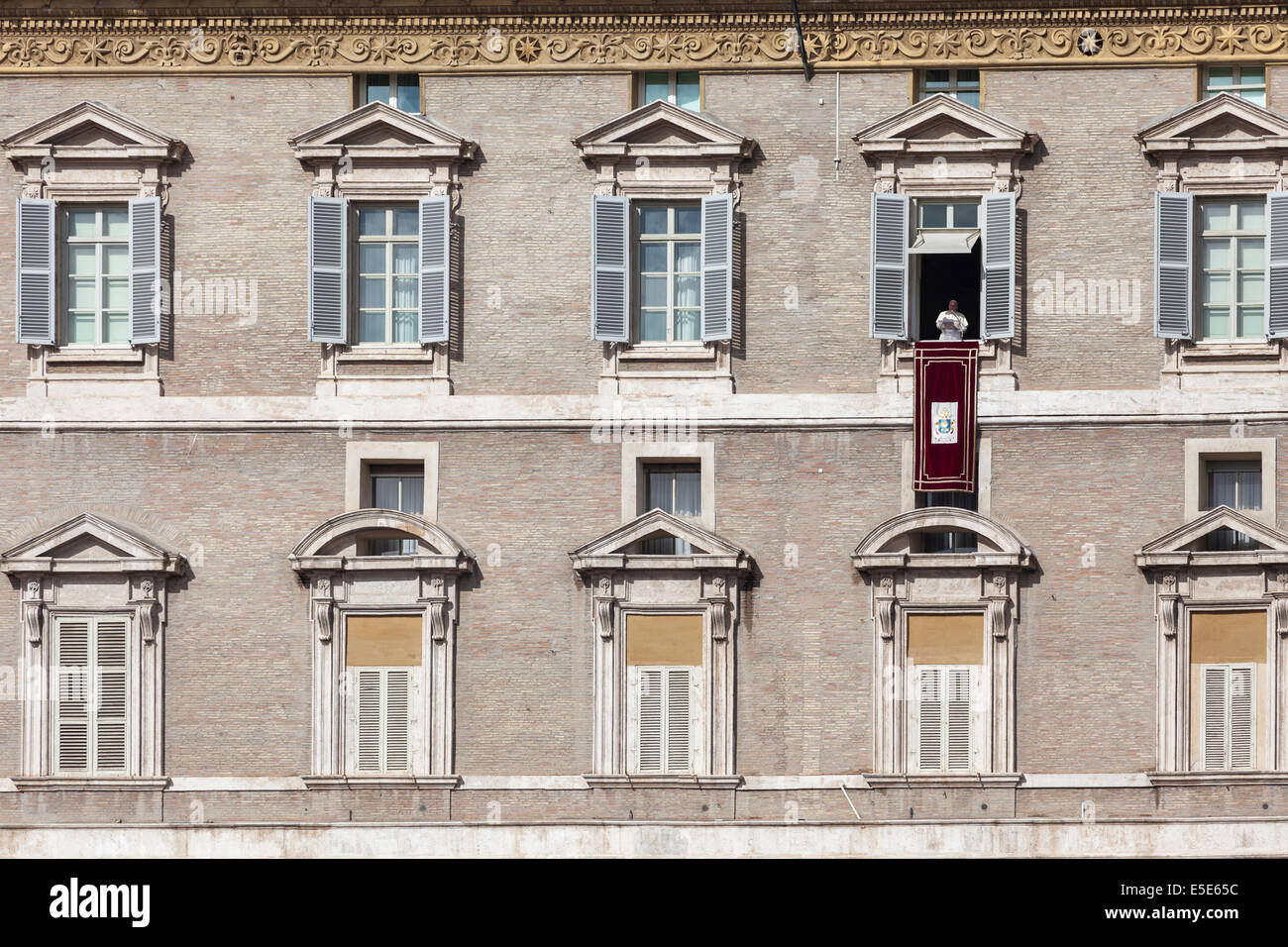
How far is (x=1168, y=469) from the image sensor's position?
130 feet

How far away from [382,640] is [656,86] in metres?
7.86

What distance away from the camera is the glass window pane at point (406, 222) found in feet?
133

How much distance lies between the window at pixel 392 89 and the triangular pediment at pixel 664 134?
7.41 ft

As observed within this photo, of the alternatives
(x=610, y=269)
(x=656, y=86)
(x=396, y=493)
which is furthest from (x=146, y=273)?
(x=656, y=86)

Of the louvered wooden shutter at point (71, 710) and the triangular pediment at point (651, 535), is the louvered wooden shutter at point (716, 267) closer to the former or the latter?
the triangular pediment at point (651, 535)

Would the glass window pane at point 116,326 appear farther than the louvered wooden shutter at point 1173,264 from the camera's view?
Yes

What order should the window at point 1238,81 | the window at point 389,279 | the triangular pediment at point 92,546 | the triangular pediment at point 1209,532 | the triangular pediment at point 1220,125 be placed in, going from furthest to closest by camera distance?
the window at point 389,279 < the window at point 1238,81 < the triangular pediment at point 92,546 < the triangular pediment at point 1220,125 < the triangular pediment at point 1209,532

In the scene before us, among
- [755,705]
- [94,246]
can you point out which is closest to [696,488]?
[755,705]

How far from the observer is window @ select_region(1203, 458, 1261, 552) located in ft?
131

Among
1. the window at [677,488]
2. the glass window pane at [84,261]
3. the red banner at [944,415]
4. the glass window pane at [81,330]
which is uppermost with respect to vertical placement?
the glass window pane at [84,261]

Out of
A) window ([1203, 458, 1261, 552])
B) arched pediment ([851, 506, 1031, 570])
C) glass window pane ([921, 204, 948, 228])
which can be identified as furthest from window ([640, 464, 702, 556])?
window ([1203, 458, 1261, 552])

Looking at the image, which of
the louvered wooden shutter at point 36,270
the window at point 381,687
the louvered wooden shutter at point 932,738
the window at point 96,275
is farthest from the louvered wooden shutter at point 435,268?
the louvered wooden shutter at point 932,738

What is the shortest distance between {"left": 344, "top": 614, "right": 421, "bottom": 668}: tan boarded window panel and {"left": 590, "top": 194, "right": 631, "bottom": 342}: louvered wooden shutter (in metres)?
4.34

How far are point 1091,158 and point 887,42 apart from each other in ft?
9.74
